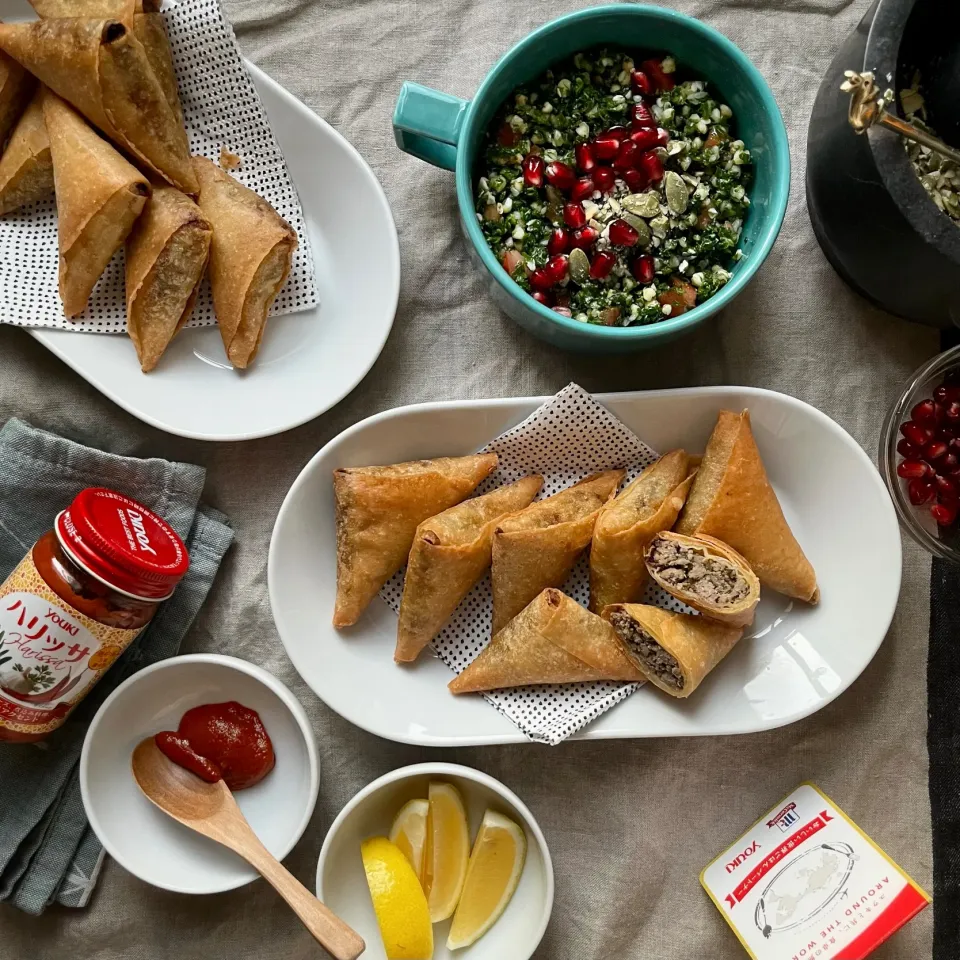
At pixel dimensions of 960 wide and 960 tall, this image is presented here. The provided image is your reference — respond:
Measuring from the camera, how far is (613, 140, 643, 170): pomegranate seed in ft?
4.49

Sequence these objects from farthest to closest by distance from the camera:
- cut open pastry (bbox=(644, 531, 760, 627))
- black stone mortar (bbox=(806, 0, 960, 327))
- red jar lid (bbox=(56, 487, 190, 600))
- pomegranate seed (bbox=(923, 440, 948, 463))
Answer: pomegranate seed (bbox=(923, 440, 948, 463))
cut open pastry (bbox=(644, 531, 760, 627))
red jar lid (bbox=(56, 487, 190, 600))
black stone mortar (bbox=(806, 0, 960, 327))

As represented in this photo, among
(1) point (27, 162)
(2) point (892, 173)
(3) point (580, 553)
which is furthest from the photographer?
(3) point (580, 553)

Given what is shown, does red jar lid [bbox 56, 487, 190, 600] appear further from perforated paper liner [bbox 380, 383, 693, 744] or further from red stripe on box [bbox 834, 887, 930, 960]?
red stripe on box [bbox 834, 887, 930, 960]

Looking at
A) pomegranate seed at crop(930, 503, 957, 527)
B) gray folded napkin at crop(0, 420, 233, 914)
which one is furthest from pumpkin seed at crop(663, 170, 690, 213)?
gray folded napkin at crop(0, 420, 233, 914)

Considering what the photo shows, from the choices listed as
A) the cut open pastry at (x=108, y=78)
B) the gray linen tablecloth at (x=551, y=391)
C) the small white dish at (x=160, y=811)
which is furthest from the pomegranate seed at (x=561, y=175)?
the small white dish at (x=160, y=811)

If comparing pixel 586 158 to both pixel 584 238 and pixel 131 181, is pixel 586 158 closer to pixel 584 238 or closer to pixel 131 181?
pixel 584 238

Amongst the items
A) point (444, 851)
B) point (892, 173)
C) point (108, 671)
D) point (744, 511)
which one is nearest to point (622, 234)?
point (892, 173)

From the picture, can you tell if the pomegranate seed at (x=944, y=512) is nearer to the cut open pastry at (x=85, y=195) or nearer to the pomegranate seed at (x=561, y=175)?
the pomegranate seed at (x=561, y=175)

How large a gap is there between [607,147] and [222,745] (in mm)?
1217

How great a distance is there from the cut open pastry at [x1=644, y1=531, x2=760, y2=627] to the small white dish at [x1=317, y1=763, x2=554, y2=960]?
0.45 metres

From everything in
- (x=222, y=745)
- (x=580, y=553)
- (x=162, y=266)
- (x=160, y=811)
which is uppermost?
(x=162, y=266)

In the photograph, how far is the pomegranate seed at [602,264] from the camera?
1366mm

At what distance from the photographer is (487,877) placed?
148cm

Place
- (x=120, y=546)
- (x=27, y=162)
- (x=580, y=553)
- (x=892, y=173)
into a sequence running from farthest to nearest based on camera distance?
(x=580, y=553) < (x=27, y=162) < (x=120, y=546) < (x=892, y=173)
